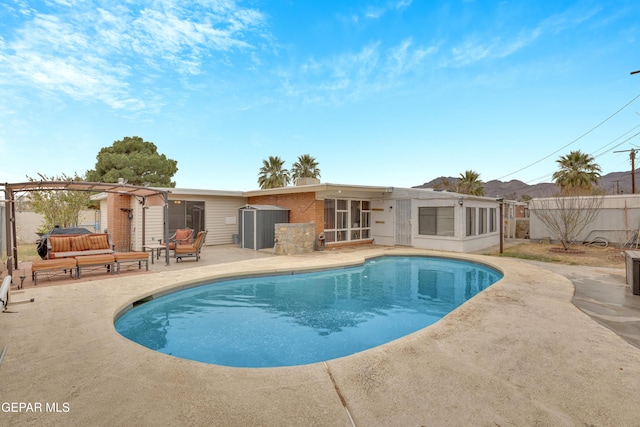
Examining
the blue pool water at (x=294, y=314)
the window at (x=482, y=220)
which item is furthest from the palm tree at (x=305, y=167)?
the blue pool water at (x=294, y=314)

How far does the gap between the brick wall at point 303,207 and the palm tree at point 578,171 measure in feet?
→ 92.0

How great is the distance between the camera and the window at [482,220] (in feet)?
51.1

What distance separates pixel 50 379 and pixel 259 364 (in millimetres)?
2228

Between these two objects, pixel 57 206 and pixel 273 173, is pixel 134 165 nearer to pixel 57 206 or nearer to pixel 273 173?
pixel 57 206

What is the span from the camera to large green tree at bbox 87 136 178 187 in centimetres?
2572

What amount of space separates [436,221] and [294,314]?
33.6 feet

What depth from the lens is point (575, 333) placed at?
4375mm

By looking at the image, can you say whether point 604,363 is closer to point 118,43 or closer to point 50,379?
point 50,379

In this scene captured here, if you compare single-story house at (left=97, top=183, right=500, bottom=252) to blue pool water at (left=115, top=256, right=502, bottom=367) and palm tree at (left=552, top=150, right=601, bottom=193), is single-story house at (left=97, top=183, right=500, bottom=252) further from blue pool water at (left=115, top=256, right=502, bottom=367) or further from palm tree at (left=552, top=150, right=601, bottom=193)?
palm tree at (left=552, top=150, right=601, bottom=193)

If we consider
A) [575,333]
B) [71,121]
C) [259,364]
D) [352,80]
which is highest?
[352,80]

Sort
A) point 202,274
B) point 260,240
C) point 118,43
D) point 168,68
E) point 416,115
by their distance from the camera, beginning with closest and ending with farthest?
1. point 202,274
2. point 118,43
3. point 168,68
4. point 260,240
5. point 416,115

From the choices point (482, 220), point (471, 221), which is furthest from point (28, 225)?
point (482, 220)

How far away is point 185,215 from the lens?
15352 mm

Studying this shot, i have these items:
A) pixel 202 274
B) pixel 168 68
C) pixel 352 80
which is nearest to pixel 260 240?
pixel 202 274
